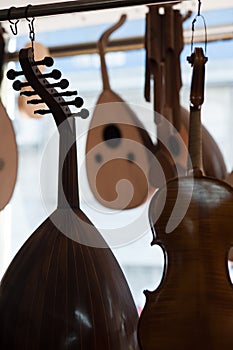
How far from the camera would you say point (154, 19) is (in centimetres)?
104

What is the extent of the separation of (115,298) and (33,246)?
0.33ft

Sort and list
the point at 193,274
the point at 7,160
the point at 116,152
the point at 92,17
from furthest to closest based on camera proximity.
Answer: the point at 92,17 → the point at 116,152 → the point at 7,160 → the point at 193,274

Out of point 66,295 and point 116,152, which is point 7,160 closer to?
point 116,152

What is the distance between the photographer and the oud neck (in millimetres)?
614

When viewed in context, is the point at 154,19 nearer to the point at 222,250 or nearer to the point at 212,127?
the point at 222,250

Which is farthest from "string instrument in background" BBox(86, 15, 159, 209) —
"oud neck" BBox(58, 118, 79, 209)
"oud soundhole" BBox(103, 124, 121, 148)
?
"oud neck" BBox(58, 118, 79, 209)

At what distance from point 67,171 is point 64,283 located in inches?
4.8

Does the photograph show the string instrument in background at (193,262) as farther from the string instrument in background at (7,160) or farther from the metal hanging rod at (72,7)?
the string instrument in background at (7,160)

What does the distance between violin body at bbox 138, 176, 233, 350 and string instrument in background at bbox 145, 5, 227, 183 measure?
0.47 m

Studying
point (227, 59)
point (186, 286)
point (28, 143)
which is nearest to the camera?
point (186, 286)

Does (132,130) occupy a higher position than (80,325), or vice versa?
(132,130)

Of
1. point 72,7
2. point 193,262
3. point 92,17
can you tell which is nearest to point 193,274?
point 193,262

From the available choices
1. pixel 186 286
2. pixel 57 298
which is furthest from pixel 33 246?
pixel 186 286

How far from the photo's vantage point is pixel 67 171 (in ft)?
2.02
